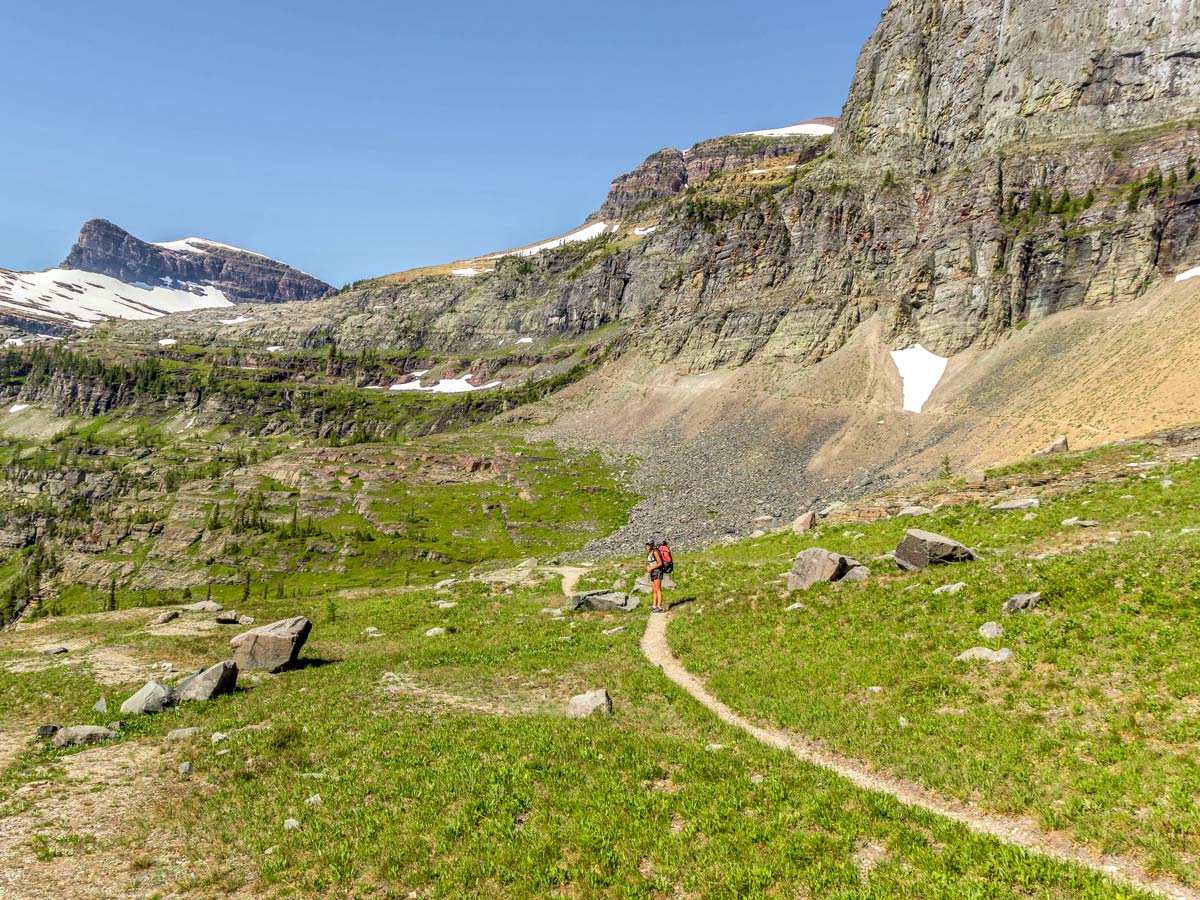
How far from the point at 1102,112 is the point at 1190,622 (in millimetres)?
152819

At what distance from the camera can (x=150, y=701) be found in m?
21.8

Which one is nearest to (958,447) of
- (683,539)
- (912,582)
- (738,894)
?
(683,539)

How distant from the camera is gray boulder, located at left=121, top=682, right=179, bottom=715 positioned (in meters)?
21.6

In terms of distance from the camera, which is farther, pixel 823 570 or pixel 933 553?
pixel 823 570

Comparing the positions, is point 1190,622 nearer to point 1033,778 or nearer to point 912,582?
point 1033,778

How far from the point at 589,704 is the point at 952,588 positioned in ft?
46.3

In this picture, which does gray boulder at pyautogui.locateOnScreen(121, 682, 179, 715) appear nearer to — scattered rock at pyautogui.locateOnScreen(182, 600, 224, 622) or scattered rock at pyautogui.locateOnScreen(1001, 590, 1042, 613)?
scattered rock at pyautogui.locateOnScreen(182, 600, 224, 622)

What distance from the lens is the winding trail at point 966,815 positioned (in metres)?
9.44

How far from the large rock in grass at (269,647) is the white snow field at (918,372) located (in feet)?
343

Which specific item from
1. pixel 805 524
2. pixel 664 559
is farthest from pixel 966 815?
pixel 805 524

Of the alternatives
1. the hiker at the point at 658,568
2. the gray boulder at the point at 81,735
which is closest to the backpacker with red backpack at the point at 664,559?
the hiker at the point at 658,568

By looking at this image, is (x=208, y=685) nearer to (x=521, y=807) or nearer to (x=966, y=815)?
(x=521, y=807)

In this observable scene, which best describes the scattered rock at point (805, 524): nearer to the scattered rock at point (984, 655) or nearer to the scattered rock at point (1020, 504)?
the scattered rock at point (1020, 504)

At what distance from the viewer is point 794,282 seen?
160 metres
